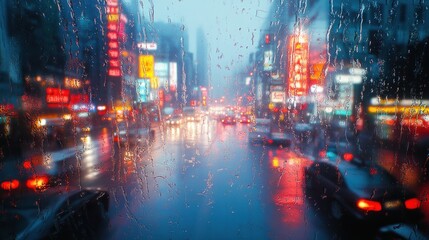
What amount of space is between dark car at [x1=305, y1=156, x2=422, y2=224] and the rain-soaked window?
0.07 feet

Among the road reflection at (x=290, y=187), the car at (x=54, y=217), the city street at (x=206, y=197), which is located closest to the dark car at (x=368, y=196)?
the city street at (x=206, y=197)

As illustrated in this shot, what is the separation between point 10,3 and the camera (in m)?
16.3

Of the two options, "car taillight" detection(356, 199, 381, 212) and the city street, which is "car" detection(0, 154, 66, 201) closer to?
the city street

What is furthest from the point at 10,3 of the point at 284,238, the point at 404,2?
the point at 404,2

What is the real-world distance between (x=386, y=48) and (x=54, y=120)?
1857cm

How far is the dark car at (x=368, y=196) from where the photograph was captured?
4.59 metres

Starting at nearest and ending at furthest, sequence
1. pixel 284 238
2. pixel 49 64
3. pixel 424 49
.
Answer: pixel 284 238 < pixel 424 49 < pixel 49 64

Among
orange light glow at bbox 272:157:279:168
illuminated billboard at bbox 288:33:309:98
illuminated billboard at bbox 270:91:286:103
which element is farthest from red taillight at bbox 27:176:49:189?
illuminated billboard at bbox 270:91:286:103

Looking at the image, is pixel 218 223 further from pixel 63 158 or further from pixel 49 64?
pixel 49 64

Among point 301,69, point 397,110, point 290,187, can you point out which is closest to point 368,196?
point 290,187

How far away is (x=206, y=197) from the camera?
6.64m

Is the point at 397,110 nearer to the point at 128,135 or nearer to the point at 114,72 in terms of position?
the point at 128,135

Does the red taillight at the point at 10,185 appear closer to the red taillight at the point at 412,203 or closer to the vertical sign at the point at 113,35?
the red taillight at the point at 412,203

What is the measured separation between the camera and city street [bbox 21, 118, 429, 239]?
4.69 m
